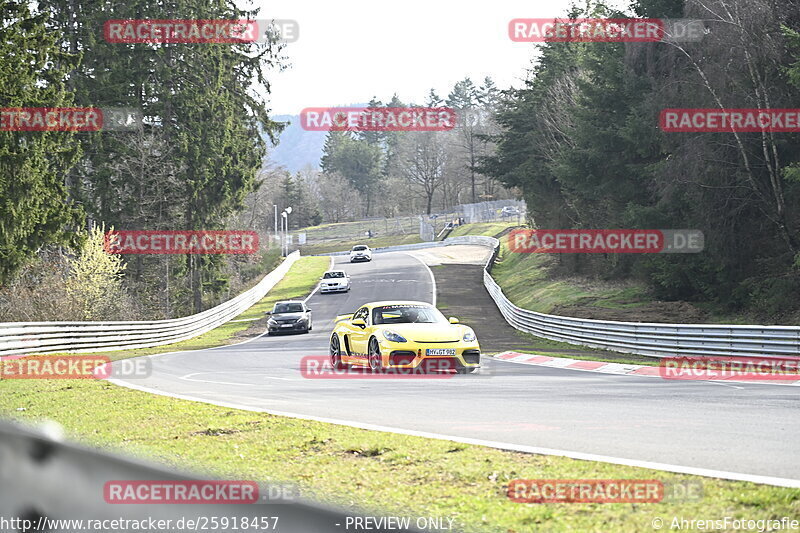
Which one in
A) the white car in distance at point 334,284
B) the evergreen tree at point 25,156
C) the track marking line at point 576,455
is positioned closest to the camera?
the track marking line at point 576,455

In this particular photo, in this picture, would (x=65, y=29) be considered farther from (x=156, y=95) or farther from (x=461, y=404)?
(x=461, y=404)

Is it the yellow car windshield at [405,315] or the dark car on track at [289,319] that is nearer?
the yellow car windshield at [405,315]

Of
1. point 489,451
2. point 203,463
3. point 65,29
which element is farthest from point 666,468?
point 65,29

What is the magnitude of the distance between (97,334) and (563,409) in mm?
21483

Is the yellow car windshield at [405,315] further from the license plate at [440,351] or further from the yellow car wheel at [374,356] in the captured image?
the license plate at [440,351]

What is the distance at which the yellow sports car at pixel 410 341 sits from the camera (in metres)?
16.2

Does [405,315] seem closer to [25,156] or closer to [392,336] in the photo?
[392,336]

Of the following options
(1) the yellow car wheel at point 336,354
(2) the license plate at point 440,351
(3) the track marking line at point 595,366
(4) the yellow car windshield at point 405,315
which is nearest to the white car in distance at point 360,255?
(3) the track marking line at point 595,366

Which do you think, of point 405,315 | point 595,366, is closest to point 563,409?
point 405,315

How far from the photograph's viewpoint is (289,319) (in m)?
36.2

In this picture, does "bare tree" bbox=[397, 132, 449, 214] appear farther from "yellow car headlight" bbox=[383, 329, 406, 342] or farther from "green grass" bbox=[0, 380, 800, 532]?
"green grass" bbox=[0, 380, 800, 532]

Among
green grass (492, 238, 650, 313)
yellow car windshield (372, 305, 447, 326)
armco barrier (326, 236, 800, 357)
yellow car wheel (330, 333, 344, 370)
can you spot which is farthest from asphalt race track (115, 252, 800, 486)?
green grass (492, 238, 650, 313)

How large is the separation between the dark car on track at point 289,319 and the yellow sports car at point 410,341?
1833 cm

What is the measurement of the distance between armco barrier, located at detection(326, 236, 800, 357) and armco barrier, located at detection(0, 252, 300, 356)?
1484 cm
